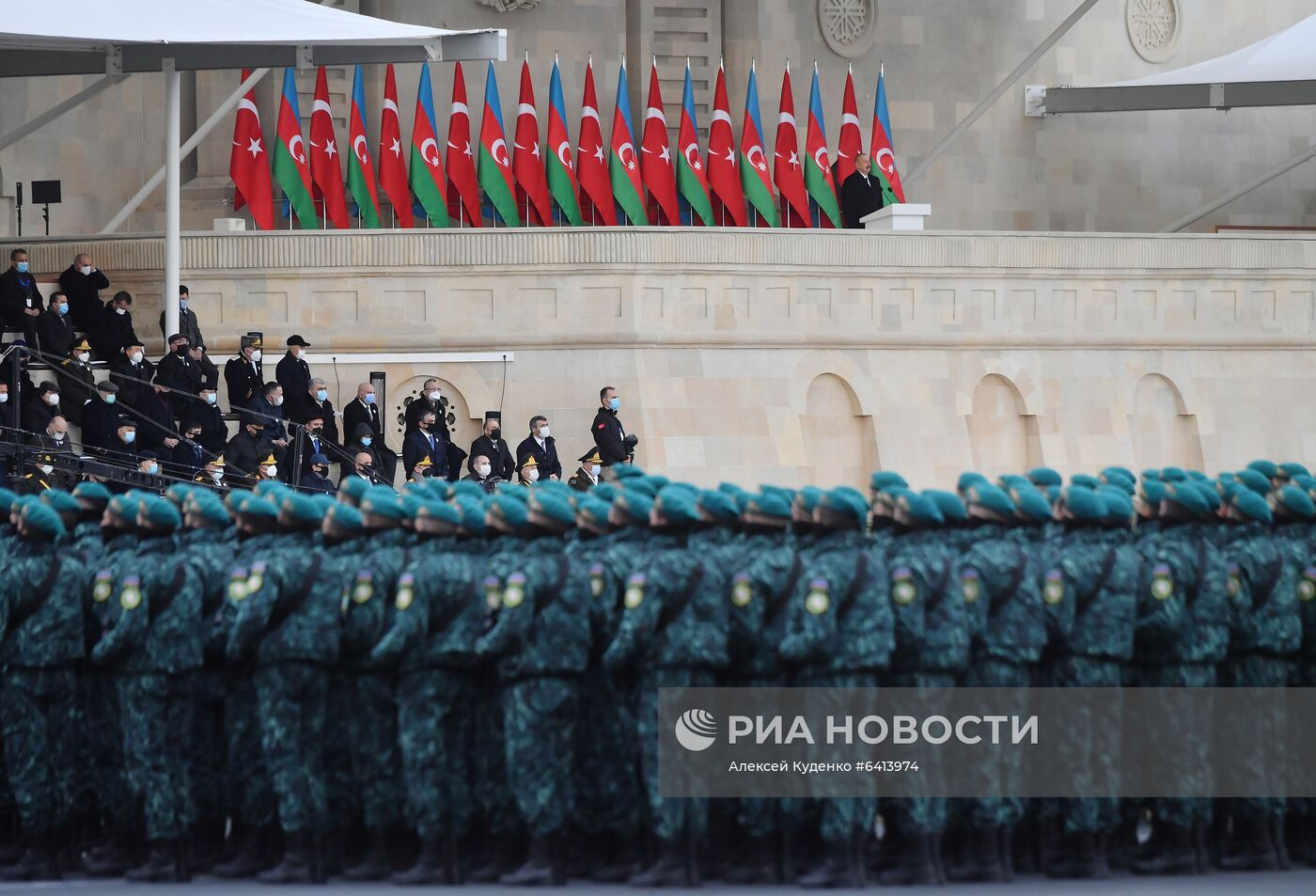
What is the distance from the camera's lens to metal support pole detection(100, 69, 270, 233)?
22875 mm

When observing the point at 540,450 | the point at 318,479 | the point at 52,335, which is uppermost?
the point at 52,335

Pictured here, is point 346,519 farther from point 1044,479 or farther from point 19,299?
point 19,299

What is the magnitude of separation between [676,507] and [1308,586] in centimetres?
311

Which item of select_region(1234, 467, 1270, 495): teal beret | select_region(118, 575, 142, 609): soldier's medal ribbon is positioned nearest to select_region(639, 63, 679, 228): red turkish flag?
select_region(1234, 467, 1270, 495): teal beret

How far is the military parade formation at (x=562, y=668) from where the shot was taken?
9.35 m

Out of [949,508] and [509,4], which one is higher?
[509,4]

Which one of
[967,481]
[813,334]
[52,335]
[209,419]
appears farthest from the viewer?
[813,334]

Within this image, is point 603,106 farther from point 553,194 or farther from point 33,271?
point 33,271

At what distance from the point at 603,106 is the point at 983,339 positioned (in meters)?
6.84

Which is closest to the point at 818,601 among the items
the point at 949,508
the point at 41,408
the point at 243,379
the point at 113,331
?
the point at 949,508

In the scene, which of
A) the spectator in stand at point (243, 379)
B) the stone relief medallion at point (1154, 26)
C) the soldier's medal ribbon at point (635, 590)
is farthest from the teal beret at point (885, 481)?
the stone relief medallion at point (1154, 26)

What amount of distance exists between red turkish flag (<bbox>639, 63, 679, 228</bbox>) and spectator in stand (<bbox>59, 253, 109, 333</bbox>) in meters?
7.59

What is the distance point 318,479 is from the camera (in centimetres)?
1789

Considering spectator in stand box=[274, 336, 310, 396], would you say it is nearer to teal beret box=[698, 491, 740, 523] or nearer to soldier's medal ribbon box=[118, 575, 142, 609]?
soldier's medal ribbon box=[118, 575, 142, 609]
